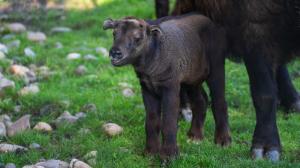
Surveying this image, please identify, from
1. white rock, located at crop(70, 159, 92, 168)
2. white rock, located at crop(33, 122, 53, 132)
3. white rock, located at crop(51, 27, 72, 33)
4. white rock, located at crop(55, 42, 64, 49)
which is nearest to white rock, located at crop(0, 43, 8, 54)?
white rock, located at crop(55, 42, 64, 49)

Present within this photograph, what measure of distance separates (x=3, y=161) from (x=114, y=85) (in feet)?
7.72

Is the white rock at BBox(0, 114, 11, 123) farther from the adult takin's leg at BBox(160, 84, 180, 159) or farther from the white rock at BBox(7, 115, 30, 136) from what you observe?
the adult takin's leg at BBox(160, 84, 180, 159)

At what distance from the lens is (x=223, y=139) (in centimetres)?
578

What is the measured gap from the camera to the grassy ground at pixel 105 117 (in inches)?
213

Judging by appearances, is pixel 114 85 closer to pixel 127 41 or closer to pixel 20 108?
pixel 20 108

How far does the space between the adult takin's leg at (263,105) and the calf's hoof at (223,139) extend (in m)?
0.29

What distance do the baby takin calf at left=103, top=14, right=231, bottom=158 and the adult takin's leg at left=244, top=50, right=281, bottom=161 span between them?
330 mm

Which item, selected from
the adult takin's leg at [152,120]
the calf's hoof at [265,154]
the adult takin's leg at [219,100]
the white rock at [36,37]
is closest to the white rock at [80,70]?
the white rock at [36,37]

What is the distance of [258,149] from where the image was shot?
5.48 m

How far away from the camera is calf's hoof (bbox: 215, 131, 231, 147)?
578 centimetres

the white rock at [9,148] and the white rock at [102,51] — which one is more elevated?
the white rock at [9,148]

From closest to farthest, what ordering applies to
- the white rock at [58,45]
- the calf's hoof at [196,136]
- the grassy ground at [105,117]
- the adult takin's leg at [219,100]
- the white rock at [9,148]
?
the grassy ground at [105,117], the white rock at [9,148], the adult takin's leg at [219,100], the calf's hoof at [196,136], the white rock at [58,45]

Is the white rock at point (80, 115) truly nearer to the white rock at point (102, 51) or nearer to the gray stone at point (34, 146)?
the gray stone at point (34, 146)

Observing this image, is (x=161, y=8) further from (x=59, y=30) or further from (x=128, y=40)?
(x=59, y=30)
